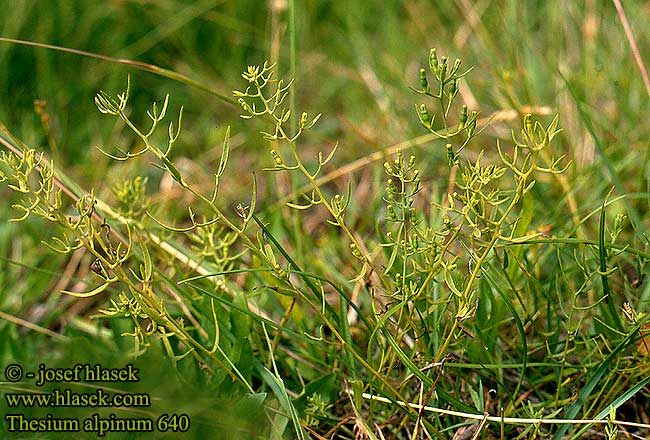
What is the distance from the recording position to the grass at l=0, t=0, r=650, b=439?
3.14 feet

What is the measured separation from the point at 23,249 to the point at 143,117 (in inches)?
25.2

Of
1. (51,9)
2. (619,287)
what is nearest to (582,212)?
(619,287)

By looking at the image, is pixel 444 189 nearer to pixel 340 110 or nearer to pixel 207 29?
pixel 340 110

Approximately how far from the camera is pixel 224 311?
1.17 m

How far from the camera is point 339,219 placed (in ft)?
3.04

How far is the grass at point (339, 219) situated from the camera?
0.96 meters
